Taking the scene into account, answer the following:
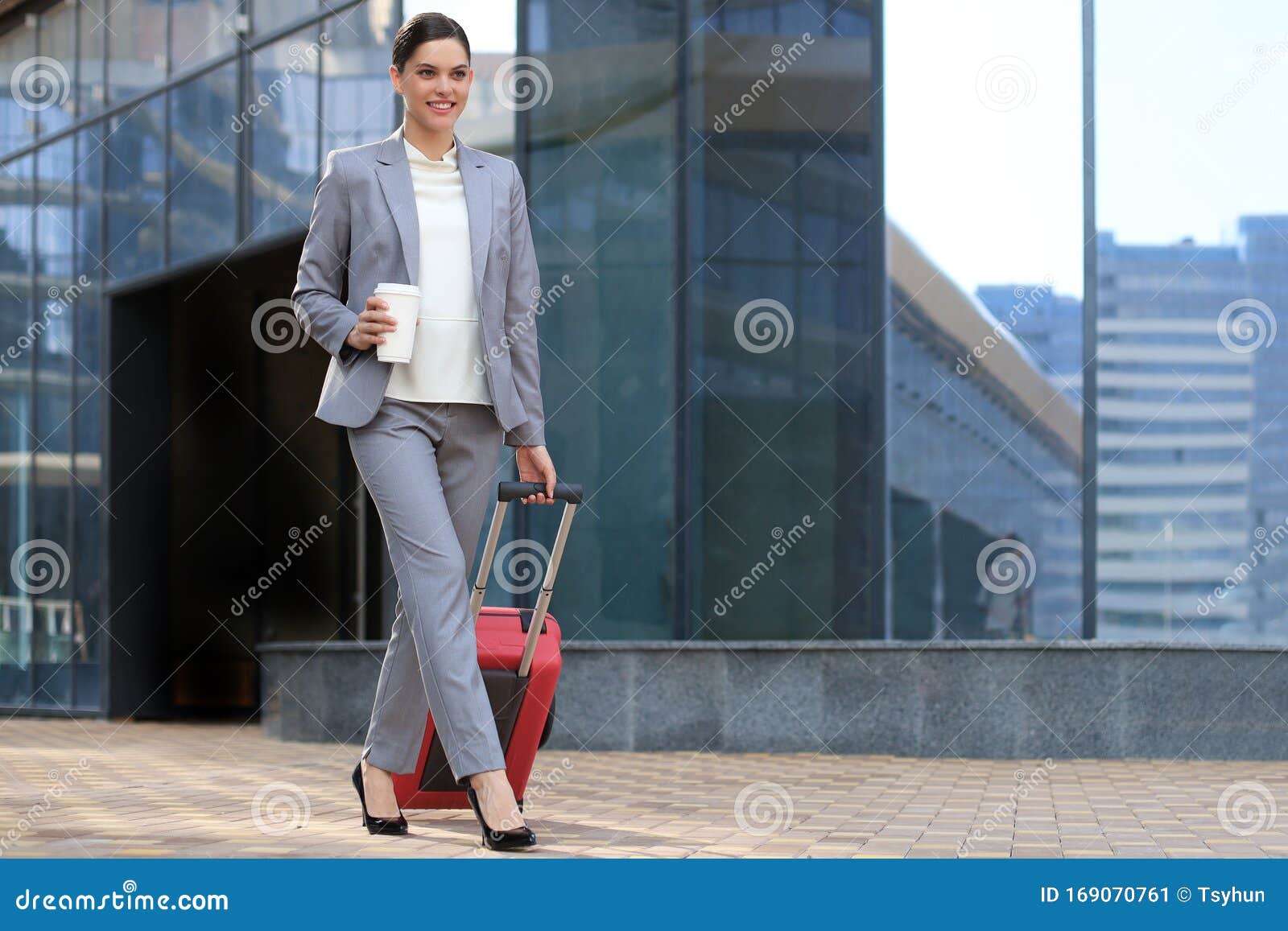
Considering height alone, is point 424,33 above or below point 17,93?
below

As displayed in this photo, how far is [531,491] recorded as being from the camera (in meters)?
4.29

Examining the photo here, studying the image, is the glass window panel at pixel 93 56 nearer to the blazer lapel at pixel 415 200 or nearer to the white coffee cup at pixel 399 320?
the blazer lapel at pixel 415 200

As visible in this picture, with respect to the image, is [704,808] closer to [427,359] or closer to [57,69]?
[427,359]

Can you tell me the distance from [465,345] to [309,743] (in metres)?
Result: 5.94

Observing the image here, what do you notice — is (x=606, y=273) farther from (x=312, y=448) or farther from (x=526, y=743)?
(x=312, y=448)

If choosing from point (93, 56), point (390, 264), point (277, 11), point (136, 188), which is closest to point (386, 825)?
point (390, 264)

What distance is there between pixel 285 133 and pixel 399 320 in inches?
314

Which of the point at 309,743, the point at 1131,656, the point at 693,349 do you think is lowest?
the point at 309,743

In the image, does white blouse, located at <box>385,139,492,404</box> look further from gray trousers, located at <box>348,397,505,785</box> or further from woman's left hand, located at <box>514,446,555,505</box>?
woman's left hand, located at <box>514,446,555,505</box>

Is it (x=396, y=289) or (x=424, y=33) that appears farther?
(x=424, y=33)

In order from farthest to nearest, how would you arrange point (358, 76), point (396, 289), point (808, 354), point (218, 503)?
point (218, 503), point (358, 76), point (808, 354), point (396, 289)

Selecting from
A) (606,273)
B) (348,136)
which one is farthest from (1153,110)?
(348,136)

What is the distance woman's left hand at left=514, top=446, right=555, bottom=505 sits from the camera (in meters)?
4.37

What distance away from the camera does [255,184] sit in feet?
39.0
